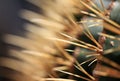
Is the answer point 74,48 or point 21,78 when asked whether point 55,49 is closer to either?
point 74,48

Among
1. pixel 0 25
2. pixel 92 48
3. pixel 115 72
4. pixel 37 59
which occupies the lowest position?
pixel 115 72

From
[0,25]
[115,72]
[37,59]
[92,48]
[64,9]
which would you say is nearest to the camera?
[115,72]

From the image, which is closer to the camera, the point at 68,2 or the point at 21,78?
the point at 68,2

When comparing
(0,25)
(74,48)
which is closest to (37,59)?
(74,48)

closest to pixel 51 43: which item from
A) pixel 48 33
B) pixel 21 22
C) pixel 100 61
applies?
pixel 48 33

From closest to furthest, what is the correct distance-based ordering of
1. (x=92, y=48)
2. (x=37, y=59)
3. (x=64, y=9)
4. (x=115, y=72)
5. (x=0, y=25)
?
(x=115, y=72) < (x=92, y=48) < (x=64, y=9) < (x=37, y=59) < (x=0, y=25)

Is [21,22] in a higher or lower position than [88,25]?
higher
